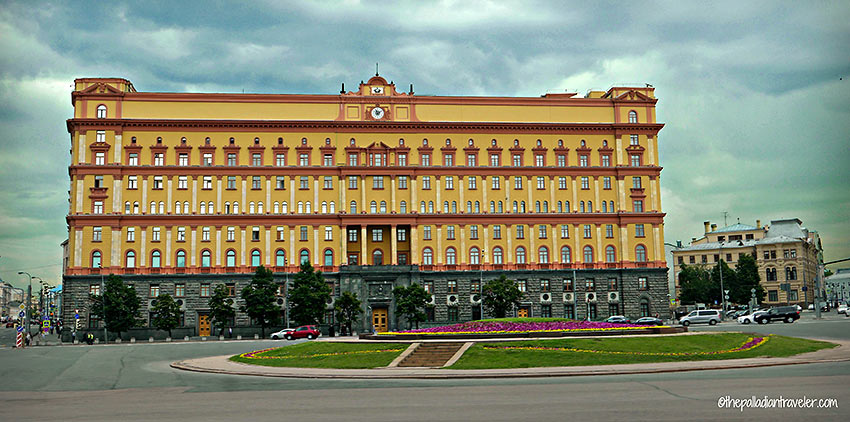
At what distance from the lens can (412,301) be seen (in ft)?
303

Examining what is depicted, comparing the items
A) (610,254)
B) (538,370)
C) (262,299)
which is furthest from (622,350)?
(610,254)

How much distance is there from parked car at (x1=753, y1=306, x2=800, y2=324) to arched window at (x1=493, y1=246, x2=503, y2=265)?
107 feet

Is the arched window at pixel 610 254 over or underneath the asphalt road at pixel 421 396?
over

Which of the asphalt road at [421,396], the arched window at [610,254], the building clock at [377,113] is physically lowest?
the asphalt road at [421,396]

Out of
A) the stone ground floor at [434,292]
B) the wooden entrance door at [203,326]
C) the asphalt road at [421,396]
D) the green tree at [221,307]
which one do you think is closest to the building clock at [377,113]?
the stone ground floor at [434,292]

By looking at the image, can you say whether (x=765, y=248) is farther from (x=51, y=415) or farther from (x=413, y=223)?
(x=51, y=415)

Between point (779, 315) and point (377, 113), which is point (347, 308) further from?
point (779, 315)

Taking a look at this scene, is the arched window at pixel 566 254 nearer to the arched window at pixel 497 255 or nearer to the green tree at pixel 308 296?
the arched window at pixel 497 255

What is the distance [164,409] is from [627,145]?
90.4 meters

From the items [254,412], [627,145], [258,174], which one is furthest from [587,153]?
[254,412]

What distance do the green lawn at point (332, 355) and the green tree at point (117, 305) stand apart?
4300cm

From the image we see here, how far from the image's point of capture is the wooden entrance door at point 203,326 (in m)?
97.4

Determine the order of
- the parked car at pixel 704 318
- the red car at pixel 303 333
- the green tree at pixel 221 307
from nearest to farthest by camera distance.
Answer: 1. the red car at pixel 303 333
2. the green tree at pixel 221 307
3. the parked car at pixel 704 318

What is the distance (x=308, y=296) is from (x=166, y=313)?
17.3 metres
